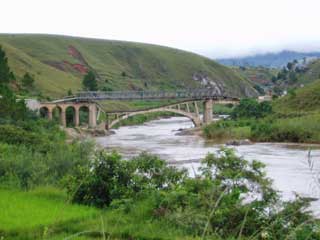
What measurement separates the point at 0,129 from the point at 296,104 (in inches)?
2699

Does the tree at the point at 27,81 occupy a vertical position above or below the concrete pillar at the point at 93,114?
above

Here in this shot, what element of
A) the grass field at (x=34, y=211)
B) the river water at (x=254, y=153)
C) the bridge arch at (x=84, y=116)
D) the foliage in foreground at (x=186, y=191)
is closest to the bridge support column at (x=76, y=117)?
the bridge arch at (x=84, y=116)

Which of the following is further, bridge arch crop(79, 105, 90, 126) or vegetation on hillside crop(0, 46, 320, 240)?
bridge arch crop(79, 105, 90, 126)

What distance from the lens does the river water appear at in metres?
36.0

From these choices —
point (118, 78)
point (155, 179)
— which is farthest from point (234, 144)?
point (118, 78)

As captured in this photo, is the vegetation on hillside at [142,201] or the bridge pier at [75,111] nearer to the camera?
the vegetation on hillside at [142,201]

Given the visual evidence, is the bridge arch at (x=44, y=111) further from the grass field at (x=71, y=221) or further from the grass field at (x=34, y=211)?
the grass field at (x=71, y=221)

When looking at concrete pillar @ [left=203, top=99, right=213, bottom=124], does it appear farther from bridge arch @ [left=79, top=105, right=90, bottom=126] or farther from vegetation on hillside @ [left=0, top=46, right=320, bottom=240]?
vegetation on hillside @ [left=0, top=46, right=320, bottom=240]

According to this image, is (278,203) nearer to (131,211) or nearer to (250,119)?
(131,211)

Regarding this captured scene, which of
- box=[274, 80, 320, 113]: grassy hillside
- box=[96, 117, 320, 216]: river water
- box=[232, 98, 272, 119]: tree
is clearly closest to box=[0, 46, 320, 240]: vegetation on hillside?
box=[96, 117, 320, 216]: river water

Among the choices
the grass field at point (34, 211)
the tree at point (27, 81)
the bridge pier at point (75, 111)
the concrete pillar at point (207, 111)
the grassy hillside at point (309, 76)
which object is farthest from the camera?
the grassy hillside at point (309, 76)

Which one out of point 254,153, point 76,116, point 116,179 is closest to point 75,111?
point 76,116

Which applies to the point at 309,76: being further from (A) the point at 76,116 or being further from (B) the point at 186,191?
(B) the point at 186,191

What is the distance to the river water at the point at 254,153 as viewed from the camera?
3602cm
